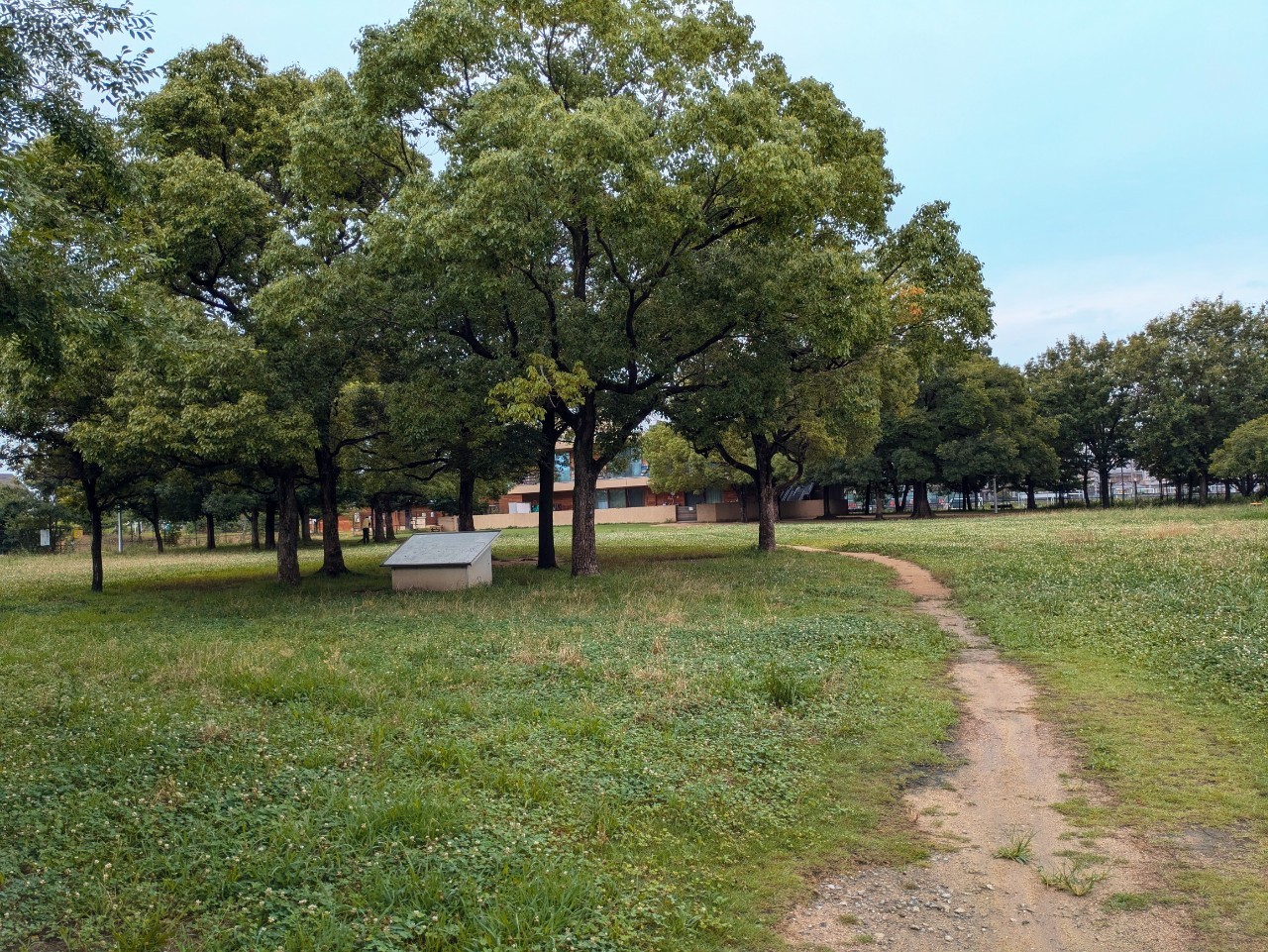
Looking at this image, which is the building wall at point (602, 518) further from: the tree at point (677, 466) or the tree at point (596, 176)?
the tree at point (596, 176)

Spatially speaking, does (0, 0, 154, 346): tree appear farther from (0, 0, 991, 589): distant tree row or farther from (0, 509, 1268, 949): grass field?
(0, 0, 991, 589): distant tree row

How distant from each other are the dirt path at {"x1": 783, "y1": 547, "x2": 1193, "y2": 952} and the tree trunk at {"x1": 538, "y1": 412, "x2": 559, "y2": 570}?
18283 millimetres

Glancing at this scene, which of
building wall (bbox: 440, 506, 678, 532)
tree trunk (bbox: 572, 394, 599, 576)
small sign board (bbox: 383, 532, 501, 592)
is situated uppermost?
tree trunk (bbox: 572, 394, 599, 576)

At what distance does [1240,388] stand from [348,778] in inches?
2889

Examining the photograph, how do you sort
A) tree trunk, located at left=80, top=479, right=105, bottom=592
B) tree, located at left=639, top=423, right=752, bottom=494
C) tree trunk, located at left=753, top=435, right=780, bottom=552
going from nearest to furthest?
1. tree trunk, located at left=80, top=479, right=105, bottom=592
2. tree trunk, located at left=753, top=435, right=780, bottom=552
3. tree, located at left=639, top=423, right=752, bottom=494

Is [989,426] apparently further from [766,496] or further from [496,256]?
[496,256]

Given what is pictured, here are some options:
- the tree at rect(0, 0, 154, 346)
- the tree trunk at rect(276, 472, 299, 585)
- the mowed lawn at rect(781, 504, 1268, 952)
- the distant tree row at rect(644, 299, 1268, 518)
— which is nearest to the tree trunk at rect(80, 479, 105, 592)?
the tree trunk at rect(276, 472, 299, 585)

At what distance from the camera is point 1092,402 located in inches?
2761

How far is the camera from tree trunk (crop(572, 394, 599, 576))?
2186 cm

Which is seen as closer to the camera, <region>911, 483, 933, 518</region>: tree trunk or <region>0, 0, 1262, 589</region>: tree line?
<region>0, 0, 1262, 589</region>: tree line

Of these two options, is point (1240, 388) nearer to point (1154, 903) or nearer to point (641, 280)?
point (641, 280)

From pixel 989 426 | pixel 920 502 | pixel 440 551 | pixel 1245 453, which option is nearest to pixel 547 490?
pixel 440 551

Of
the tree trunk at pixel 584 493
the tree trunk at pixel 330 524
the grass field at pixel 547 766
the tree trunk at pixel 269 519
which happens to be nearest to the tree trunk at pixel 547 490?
the tree trunk at pixel 584 493

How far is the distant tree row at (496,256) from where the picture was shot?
17.3m
